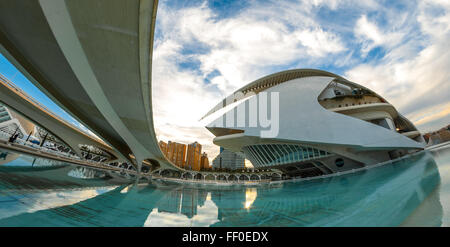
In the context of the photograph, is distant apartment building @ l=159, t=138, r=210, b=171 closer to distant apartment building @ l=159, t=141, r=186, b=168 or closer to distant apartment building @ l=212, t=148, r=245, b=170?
distant apartment building @ l=159, t=141, r=186, b=168

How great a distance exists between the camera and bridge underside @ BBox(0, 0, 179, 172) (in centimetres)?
335

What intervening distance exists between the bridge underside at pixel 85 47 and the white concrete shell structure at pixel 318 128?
11199 millimetres

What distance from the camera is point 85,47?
4.40 meters

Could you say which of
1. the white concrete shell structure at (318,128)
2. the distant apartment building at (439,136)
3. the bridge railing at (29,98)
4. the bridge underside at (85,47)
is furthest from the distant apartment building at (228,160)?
the bridge underside at (85,47)

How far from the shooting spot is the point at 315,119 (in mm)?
13797

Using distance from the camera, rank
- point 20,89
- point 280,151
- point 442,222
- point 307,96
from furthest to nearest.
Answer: point 280,151 < point 307,96 < point 20,89 < point 442,222

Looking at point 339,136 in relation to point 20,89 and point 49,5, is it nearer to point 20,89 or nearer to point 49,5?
point 49,5

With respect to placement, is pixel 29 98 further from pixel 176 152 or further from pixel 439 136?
pixel 439 136

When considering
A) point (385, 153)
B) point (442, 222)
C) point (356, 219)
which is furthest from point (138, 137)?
point (385, 153)

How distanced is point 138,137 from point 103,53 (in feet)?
29.0

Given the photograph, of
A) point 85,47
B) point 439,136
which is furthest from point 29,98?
point 439,136

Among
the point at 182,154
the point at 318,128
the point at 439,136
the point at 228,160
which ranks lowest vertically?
the point at 318,128

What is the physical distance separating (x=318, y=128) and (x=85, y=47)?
599 inches

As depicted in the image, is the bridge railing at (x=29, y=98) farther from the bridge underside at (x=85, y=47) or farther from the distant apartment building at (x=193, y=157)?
the distant apartment building at (x=193, y=157)
